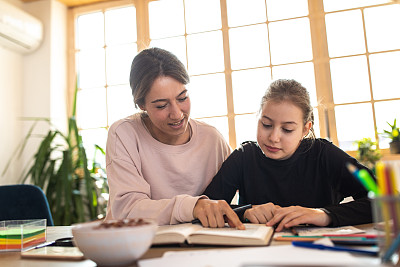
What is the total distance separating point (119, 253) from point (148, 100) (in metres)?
0.79

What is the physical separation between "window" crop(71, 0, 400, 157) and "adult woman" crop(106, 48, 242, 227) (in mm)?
1344

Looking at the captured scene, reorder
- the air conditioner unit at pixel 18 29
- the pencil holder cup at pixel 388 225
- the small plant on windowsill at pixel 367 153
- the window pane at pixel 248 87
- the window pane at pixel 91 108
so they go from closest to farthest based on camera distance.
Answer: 1. the pencil holder cup at pixel 388 225
2. the small plant on windowsill at pixel 367 153
3. the air conditioner unit at pixel 18 29
4. the window pane at pixel 248 87
5. the window pane at pixel 91 108

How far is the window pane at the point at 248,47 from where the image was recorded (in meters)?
3.11

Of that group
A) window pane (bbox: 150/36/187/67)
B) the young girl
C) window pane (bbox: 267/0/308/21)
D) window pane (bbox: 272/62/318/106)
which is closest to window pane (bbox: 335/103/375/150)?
window pane (bbox: 272/62/318/106)

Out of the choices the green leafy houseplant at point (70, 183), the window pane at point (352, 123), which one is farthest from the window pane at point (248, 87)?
the green leafy houseplant at point (70, 183)

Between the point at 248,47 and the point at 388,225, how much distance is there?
9.11 ft

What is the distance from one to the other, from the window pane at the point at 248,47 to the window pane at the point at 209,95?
0.21 m

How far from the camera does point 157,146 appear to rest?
138 centimetres

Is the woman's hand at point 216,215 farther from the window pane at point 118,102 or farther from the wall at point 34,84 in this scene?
the wall at point 34,84

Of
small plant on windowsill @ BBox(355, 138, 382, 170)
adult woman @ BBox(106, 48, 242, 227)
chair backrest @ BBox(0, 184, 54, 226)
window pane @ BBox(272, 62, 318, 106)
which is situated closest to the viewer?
adult woman @ BBox(106, 48, 242, 227)

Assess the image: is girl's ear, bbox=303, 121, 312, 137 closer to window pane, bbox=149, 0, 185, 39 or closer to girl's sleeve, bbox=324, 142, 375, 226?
girl's sleeve, bbox=324, 142, 375, 226

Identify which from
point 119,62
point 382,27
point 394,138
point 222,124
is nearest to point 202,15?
point 119,62

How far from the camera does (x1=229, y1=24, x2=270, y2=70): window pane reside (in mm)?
3111

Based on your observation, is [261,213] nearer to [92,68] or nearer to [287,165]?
[287,165]
